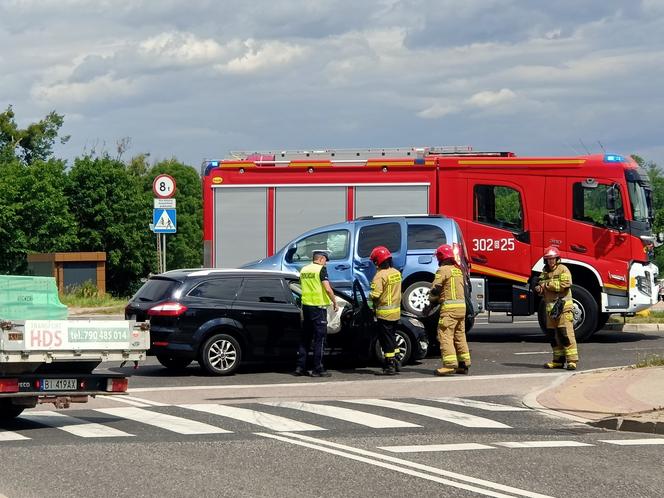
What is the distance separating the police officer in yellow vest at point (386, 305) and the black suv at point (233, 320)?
40 centimetres

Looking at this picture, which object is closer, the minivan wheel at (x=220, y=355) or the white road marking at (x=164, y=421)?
the white road marking at (x=164, y=421)

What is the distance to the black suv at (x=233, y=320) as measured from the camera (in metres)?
16.3

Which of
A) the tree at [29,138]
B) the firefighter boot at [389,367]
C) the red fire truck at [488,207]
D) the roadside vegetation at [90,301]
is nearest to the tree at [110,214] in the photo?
the tree at [29,138]

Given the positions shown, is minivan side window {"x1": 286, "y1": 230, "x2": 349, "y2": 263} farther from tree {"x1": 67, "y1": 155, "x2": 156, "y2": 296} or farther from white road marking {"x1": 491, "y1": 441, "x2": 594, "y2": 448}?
tree {"x1": 67, "y1": 155, "x2": 156, "y2": 296}

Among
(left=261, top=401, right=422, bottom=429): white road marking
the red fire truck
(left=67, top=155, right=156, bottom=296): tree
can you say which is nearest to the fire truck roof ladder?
the red fire truck

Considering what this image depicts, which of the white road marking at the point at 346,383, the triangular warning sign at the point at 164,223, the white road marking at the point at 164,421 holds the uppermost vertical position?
the triangular warning sign at the point at 164,223

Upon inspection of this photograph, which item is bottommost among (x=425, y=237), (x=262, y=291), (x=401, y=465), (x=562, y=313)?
(x=401, y=465)

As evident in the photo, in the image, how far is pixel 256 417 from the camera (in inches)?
492

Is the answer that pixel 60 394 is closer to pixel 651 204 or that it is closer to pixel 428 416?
pixel 428 416

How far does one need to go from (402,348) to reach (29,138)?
6679 centimetres

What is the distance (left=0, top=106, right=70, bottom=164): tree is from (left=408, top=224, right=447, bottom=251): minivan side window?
61.9 m

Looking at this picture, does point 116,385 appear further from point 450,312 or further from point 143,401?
point 450,312

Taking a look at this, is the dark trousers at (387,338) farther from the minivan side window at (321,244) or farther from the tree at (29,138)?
the tree at (29,138)

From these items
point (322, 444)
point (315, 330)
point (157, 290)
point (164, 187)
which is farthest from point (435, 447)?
point (164, 187)
